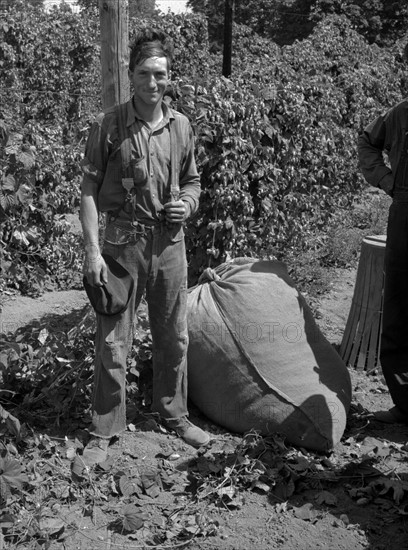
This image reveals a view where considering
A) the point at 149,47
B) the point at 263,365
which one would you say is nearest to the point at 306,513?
the point at 263,365

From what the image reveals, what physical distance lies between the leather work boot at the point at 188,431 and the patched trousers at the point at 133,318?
0.22 metres

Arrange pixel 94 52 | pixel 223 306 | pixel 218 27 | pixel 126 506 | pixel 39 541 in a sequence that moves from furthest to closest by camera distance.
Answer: pixel 218 27 < pixel 94 52 < pixel 223 306 < pixel 126 506 < pixel 39 541

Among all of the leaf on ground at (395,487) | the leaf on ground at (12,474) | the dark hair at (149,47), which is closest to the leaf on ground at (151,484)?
the leaf on ground at (12,474)

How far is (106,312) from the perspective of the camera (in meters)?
3.49

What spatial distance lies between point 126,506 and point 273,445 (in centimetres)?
92

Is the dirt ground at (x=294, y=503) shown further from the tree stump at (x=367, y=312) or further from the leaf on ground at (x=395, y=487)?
the tree stump at (x=367, y=312)

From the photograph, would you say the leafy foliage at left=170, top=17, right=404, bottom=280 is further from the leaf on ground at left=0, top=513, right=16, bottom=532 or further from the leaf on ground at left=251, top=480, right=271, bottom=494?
the leaf on ground at left=0, top=513, right=16, bottom=532

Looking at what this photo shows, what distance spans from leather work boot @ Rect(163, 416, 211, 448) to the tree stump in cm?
144

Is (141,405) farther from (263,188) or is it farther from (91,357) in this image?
(263,188)

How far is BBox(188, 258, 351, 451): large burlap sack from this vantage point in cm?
388

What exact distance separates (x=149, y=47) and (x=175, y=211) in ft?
2.47

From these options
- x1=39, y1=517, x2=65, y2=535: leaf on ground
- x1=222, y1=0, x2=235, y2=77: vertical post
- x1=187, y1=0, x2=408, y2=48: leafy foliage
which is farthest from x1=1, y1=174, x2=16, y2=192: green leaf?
x1=222, y1=0, x2=235, y2=77: vertical post

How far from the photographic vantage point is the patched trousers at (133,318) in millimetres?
3578

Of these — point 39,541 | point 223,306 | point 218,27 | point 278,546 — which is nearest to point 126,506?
point 39,541
